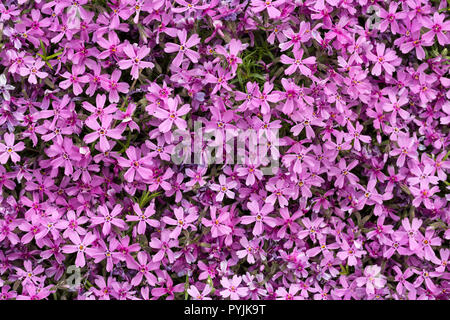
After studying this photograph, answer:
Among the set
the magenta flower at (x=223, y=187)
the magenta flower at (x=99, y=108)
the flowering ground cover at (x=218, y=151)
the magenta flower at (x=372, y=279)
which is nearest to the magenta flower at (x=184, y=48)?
the flowering ground cover at (x=218, y=151)

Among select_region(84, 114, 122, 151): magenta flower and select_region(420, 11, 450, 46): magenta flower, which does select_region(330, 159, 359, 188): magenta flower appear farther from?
select_region(84, 114, 122, 151): magenta flower

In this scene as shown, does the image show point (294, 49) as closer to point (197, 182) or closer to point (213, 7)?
point (213, 7)

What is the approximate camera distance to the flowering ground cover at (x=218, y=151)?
171 cm

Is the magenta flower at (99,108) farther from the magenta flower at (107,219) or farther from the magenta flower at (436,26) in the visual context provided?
the magenta flower at (436,26)

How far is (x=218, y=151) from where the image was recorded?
5.55 ft

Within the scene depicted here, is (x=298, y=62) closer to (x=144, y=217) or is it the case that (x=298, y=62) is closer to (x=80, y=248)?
(x=144, y=217)

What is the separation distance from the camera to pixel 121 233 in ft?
5.78

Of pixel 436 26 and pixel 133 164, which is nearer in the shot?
pixel 133 164

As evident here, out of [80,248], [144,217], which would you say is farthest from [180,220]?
[80,248]

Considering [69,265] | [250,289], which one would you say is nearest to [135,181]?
[69,265]

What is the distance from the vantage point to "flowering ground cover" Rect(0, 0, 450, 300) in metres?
1.71

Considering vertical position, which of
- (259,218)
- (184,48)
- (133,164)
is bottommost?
(259,218)

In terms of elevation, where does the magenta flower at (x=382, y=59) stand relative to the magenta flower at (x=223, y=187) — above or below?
above

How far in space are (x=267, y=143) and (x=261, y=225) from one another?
316 mm
